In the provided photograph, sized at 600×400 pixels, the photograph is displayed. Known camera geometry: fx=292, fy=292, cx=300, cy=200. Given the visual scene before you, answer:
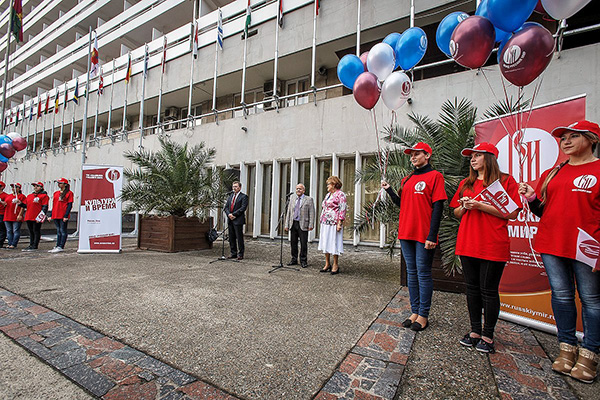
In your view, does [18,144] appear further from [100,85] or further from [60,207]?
[100,85]

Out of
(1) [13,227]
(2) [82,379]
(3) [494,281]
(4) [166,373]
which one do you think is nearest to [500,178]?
(3) [494,281]

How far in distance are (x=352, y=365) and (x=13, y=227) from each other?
1101cm

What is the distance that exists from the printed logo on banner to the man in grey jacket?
396 centimetres

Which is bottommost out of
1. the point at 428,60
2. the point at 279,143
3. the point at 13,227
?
the point at 13,227

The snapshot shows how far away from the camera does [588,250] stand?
7.37 ft

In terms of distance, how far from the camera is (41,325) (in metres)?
2.88

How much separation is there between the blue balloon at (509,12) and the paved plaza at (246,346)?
3.28 meters

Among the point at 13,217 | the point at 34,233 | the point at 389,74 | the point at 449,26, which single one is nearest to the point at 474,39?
the point at 449,26

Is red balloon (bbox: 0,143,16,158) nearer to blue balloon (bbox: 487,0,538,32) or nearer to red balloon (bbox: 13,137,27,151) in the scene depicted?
red balloon (bbox: 13,137,27,151)

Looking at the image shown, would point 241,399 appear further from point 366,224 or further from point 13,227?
point 13,227

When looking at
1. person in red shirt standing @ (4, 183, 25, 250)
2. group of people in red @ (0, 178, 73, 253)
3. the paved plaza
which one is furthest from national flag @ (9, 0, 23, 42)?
the paved plaza

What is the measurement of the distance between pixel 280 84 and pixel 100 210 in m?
9.59

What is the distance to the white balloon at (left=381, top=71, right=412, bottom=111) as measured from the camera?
441 centimetres

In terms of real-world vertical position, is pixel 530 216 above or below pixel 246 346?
above
